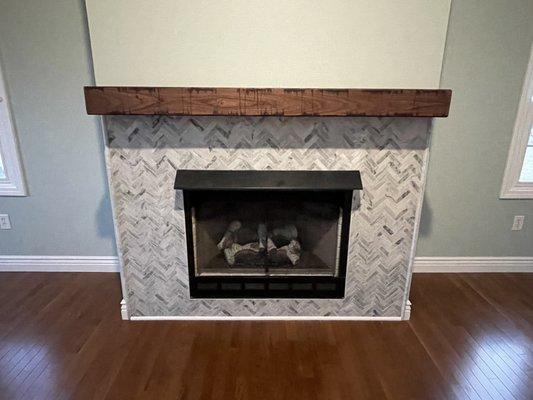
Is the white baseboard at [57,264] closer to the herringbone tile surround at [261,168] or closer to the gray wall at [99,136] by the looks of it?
the gray wall at [99,136]

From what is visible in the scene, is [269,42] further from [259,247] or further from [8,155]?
[8,155]

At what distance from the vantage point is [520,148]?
242 cm

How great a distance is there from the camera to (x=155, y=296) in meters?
2.09

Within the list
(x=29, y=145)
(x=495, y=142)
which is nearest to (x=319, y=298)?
(x=495, y=142)

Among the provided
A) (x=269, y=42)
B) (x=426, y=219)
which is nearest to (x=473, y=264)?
(x=426, y=219)

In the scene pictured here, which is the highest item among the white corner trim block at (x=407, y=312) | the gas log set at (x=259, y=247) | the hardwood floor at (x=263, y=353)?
the gas log set at (x=259, y=247)

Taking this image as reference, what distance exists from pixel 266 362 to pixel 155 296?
79 cm

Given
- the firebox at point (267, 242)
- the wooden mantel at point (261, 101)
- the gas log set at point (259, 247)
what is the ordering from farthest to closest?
the gas log set at point (259, 247) < the firebox at point (267, 242) < the wooden mantel at point (261, 101)

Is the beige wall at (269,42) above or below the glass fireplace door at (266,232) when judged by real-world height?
above

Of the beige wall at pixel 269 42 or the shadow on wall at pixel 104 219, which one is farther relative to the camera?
the shadow on wall at pixel 104 219

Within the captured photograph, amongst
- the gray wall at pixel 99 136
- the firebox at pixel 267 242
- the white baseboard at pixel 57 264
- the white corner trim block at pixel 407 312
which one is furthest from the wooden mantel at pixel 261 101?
the white baseboard at pixel 57 264

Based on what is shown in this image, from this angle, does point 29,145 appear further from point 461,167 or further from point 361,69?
point 461,167

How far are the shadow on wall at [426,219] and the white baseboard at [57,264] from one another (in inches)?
93.1

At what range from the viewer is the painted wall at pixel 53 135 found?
2.11 m
